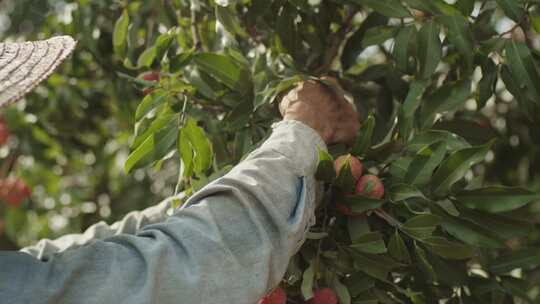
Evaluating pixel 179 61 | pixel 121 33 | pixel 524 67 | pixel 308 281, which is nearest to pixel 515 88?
pixel 524 67

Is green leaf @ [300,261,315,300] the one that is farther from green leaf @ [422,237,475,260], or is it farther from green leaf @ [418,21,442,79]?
green leaf @ [418,21,442,79]

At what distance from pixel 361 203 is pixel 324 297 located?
0.15 m

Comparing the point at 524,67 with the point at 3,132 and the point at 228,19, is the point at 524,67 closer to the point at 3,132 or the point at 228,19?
the point at 228,19

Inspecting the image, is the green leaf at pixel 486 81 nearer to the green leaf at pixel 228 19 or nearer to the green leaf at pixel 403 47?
the green leaf at pixel 403 47

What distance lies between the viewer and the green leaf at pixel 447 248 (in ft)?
4.17

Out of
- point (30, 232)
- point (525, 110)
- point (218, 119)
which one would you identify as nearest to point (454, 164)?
point (525, 110)

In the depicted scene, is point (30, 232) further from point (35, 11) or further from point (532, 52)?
point (532, 52)

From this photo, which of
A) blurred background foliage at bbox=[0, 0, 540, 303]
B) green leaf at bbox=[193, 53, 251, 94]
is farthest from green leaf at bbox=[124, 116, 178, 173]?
green leaf at bbox=[193, 53, 251, 94]

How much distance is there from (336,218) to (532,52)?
0.44 meters

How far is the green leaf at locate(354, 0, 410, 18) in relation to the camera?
4.63 feet

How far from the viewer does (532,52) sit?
1.44 metres

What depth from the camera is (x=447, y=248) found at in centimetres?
128

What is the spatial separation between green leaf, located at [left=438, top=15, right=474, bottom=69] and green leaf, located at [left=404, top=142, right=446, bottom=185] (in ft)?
0.57

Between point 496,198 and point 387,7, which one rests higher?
point 387,7
